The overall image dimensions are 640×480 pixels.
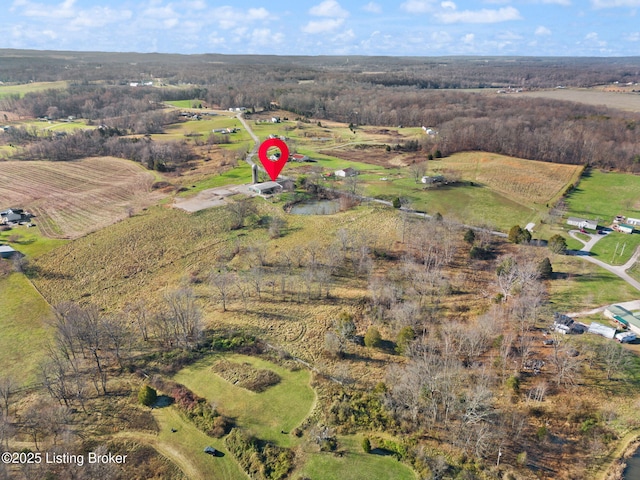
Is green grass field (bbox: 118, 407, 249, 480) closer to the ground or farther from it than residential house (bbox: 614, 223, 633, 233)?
closer to the ground

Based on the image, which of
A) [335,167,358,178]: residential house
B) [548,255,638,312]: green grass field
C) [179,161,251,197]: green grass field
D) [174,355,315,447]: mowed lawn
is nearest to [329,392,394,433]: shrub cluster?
[174,355,315,447]: mowed lawn

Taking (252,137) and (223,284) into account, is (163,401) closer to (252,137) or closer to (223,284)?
(223,284)

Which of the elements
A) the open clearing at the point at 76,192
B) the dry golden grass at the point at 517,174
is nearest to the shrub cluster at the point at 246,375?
Result: the open clearing at the point at 76,192

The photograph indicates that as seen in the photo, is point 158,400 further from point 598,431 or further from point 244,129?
point 244,129

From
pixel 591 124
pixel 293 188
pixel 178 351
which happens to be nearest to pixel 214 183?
pixel 293 188

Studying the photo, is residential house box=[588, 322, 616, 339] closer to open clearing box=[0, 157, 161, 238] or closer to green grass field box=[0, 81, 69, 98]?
open clearing box=[0, 157, 161, 238]
